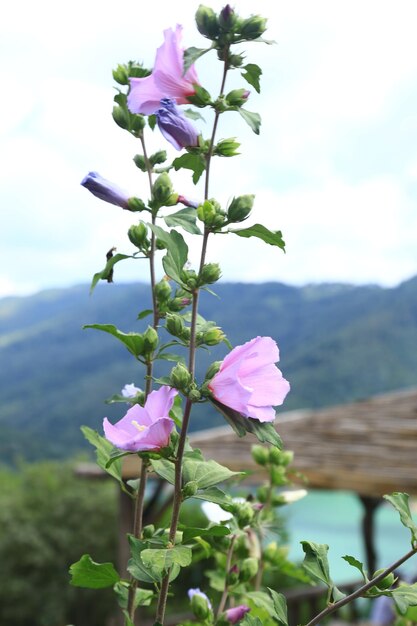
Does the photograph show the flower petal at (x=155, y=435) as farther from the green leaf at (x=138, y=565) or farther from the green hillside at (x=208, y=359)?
the green hillside at (x=208, y=359)

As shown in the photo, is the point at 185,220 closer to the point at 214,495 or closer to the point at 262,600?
the point at 214,495

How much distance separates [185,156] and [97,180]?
98 mm

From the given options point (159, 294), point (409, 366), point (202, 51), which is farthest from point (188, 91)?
point (409, 366)

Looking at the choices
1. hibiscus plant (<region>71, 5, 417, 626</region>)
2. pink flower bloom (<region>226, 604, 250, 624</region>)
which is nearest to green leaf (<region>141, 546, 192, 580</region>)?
hibiscus plant (<region>71, 5, 417, 626</region>)

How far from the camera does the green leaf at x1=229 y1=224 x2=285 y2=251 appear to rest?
0.70 metres

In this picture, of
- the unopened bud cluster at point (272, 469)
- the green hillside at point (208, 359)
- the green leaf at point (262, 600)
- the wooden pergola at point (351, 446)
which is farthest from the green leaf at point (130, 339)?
the green hillside at point (208, 359)

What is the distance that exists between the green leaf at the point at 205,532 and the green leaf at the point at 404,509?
0.47ft

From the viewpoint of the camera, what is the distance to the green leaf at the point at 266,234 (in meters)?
0.70

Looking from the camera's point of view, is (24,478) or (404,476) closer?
(404,476)

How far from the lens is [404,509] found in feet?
2.24

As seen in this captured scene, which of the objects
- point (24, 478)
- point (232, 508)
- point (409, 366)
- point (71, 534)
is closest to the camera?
point (232, 508)

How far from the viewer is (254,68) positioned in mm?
757

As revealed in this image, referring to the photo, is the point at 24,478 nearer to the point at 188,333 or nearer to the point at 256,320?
the point at 188,333

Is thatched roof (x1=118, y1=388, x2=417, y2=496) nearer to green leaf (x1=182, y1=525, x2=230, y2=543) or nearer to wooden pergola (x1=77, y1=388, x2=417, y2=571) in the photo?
wooden pergola (x1=77, y1=388, x2=417, y2=571)
